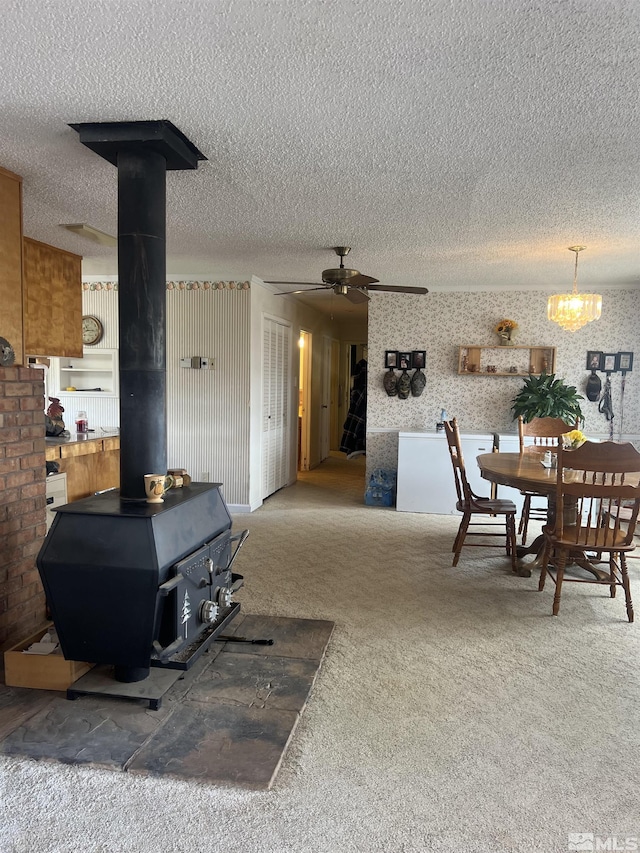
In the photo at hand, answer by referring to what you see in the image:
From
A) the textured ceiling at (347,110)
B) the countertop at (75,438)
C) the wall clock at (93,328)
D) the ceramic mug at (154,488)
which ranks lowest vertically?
the ceramic mug at (154,488)

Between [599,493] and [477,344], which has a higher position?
[477,344]

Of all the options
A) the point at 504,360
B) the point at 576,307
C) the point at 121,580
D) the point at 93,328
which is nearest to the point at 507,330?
the point at 504,360

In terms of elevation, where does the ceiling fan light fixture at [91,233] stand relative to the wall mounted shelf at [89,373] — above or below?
above

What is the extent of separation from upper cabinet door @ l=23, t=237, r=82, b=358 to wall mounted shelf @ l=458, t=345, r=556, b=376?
3.78m

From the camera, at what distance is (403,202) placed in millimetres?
3297

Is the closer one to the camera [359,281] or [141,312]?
[141,312]

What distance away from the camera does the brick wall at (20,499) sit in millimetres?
2793

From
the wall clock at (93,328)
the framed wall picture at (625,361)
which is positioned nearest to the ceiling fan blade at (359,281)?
the wall clock at (93,328)

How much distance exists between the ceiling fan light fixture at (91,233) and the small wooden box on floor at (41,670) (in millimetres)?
2750

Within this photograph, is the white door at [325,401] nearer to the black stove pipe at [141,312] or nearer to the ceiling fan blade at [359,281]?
the ceiling fan blade at [359,281]

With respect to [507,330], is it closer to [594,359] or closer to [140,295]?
[594,359]

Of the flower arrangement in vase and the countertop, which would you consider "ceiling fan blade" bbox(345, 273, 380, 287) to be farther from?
the flower arrangement in vase

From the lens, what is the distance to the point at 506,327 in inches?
241

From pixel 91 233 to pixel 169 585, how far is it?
9.49 ft
